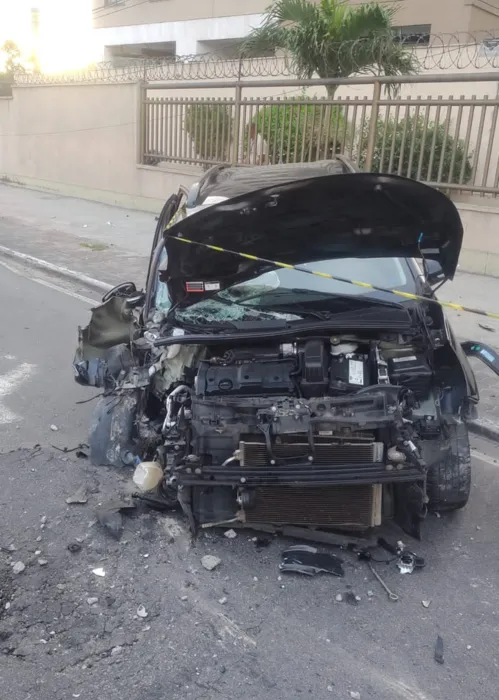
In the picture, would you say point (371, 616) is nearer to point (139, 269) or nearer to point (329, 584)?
point (329, 584)

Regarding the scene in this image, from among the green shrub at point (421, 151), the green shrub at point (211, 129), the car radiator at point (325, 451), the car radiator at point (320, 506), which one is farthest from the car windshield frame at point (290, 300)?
the green shrub at point (211, 129)

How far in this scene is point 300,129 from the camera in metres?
11.7

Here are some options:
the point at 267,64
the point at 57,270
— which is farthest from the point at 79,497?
the point at 267,64

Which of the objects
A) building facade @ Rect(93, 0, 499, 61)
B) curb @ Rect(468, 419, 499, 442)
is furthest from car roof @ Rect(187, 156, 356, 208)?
building facade @ Rect(93, 0, 499, 61)

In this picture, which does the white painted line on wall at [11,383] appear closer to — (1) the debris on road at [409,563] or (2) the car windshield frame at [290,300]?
(2) the car windshield frame at [290,300]

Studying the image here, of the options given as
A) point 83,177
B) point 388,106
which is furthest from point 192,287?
point 83,177

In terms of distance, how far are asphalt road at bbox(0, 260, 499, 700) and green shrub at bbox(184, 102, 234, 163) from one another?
33.5ft

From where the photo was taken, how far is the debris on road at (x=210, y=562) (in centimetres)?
367

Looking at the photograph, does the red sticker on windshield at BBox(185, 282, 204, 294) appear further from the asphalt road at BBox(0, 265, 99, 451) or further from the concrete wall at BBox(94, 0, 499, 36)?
the concrete wall at BBox(94, 0, 499, 36)

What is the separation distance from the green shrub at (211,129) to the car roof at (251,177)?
8.26 meters

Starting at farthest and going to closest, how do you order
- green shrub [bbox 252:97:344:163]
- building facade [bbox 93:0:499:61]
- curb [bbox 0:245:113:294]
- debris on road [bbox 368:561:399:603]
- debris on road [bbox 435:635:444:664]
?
building facade [bbox 93:0:499:61] → green shrub [bbox 252:97:344:163] → curb [bbox 0:245:113:294] → debris on road [bbox 368:561:399:603] → debris on road [bbox 435:635:444:664]

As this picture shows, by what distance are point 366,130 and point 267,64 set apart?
621cm

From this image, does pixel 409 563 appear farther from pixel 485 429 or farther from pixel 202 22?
pixel 202 22

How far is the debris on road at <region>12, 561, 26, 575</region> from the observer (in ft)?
11.8
